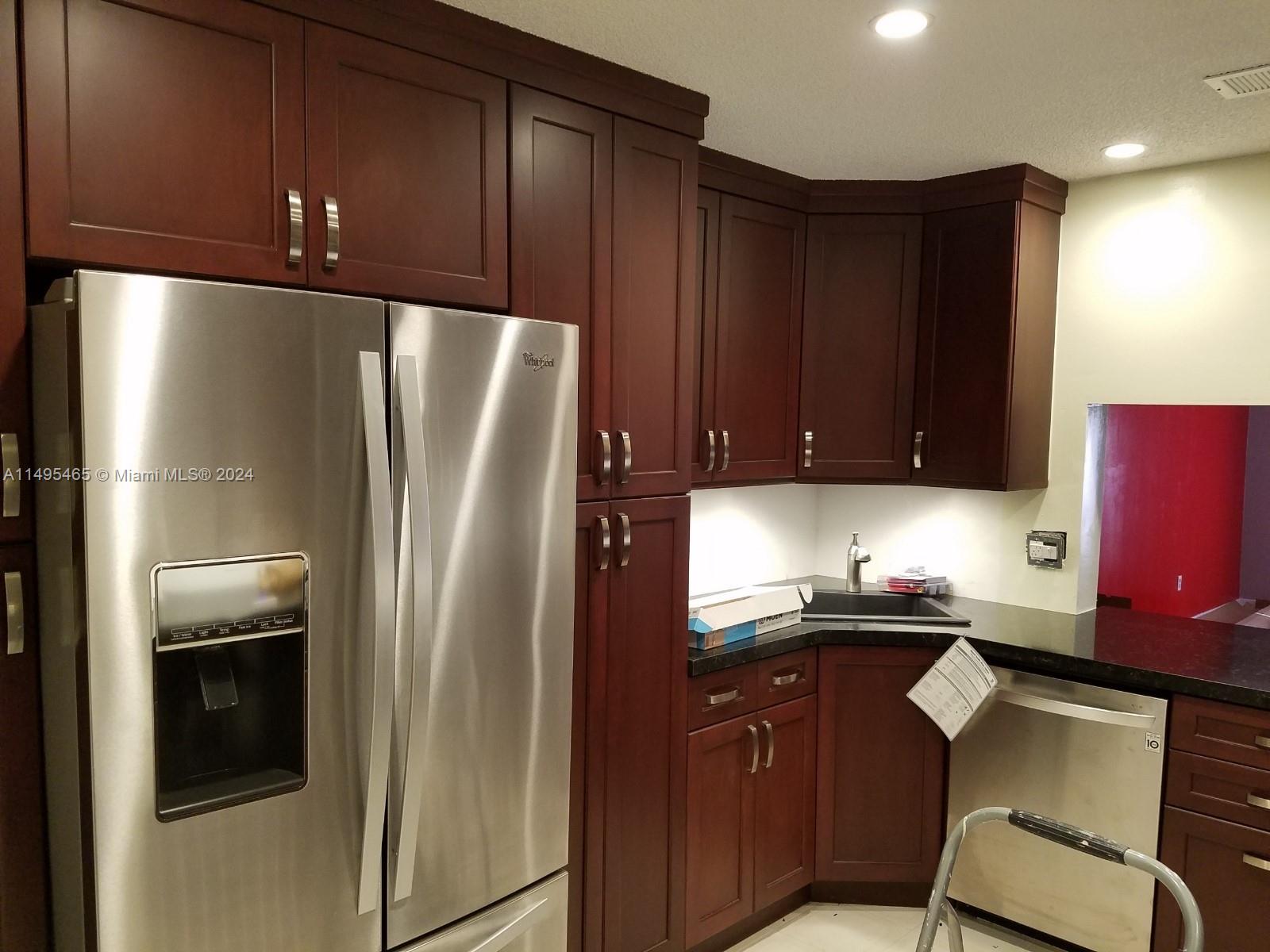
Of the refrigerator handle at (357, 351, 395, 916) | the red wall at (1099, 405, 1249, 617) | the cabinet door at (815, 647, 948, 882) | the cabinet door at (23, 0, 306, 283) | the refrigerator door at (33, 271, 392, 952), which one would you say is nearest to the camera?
the refrigerator door at (33, 271, 392, 952)

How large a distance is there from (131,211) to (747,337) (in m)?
1.97

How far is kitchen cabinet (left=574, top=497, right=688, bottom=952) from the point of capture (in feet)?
7.14

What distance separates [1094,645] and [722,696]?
3.89 ft

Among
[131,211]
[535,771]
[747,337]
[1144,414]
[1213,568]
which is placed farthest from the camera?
[1213,568]

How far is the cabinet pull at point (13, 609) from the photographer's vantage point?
1.39 metres

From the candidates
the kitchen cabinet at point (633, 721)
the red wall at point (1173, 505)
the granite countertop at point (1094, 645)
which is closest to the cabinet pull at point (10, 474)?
the kitchen cabinet at point (633, 721)

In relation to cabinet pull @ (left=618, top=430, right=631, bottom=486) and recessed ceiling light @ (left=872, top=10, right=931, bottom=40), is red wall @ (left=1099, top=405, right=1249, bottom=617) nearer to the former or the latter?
recessed ceiling light @ (left=872, top=10, right=931, bottom=40)

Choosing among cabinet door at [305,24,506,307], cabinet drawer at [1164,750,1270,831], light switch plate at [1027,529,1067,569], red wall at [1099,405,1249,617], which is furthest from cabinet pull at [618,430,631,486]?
red wall at [1099,405,1249,617]

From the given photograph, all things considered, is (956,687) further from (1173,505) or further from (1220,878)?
(1173,505)

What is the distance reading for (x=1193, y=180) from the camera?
2887 millimetres

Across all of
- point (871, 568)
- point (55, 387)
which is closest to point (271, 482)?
point (55, 387)

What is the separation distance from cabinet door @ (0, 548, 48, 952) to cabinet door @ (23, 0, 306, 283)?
55cm

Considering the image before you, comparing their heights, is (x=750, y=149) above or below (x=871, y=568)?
above

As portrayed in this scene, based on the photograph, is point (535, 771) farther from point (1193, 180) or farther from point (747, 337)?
point (1193, 180)
